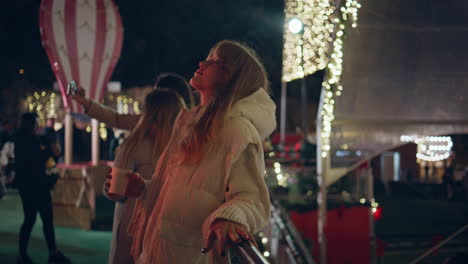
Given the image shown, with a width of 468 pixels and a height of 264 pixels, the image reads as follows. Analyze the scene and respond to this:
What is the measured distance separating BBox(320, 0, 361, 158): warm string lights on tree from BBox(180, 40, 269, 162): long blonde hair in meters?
3.31

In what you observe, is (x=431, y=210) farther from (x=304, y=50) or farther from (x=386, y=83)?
(x=386, y=83)

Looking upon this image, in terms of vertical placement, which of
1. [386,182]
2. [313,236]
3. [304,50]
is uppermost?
A: [304,50]

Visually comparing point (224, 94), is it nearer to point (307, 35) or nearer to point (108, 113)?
point (108, 113)

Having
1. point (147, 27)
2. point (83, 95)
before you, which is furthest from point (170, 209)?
point (147, 27)

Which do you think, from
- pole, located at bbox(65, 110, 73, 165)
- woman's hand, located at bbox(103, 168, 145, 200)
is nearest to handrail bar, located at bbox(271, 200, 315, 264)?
woman's hand, located at bbox(103, 168, 145, 200)

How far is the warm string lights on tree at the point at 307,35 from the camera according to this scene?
6227 mm

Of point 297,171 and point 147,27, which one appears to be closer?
point 297,171

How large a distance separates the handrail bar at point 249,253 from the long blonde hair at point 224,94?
19.9 inches

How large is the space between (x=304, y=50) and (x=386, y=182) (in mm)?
24165

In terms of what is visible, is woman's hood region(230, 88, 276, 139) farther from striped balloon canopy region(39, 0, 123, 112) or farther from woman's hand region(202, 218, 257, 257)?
striped balloon canopy region(39, 0, 123, 112)

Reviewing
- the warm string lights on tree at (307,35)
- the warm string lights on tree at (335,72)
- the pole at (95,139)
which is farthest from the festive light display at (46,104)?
the warm string lights on tree at (335,72)

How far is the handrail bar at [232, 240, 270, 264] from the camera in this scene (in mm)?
1636

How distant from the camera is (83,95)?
430cm

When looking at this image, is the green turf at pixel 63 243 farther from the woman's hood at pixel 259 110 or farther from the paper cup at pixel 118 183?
the woman's hood at pixel 259 110
